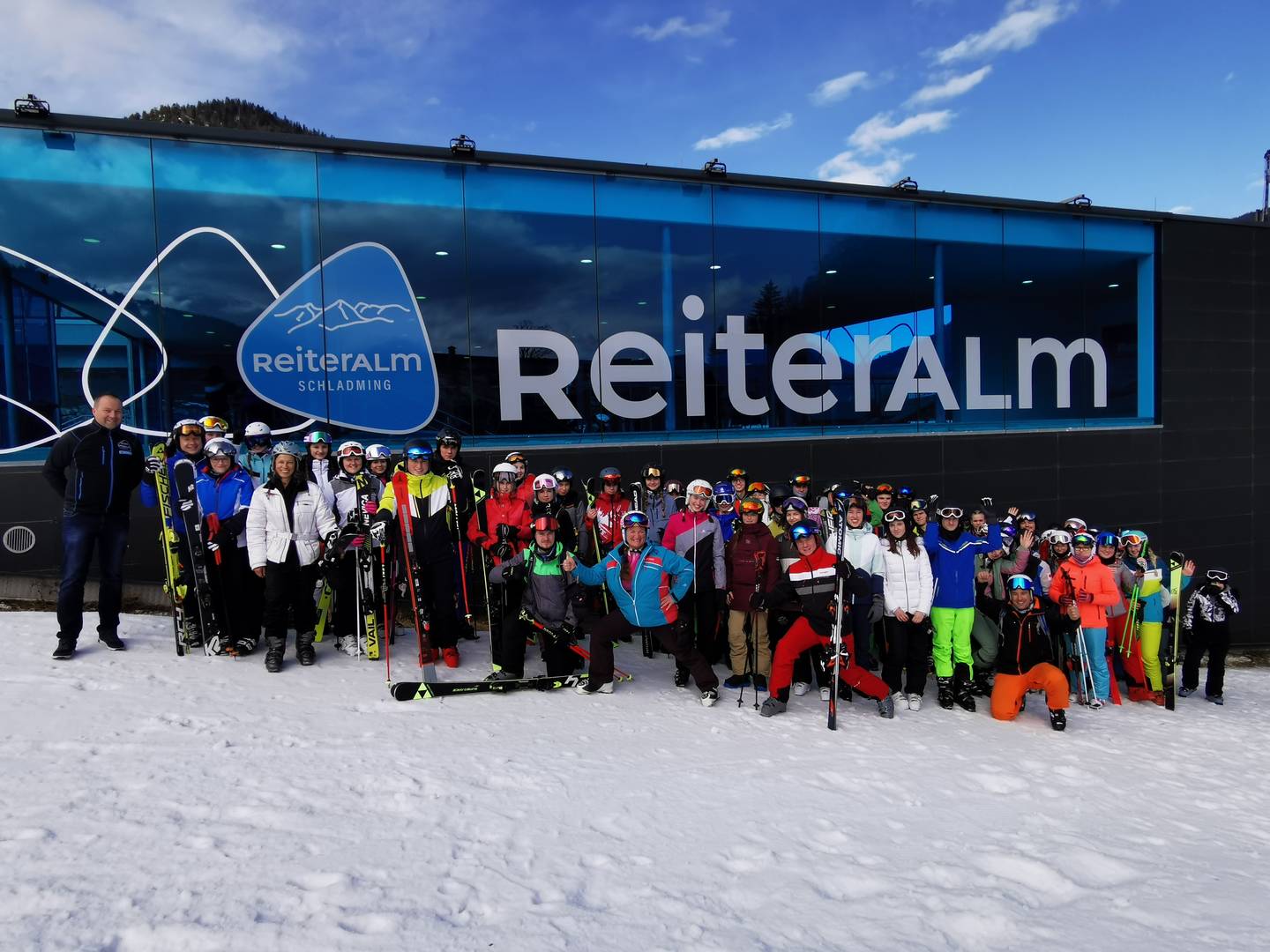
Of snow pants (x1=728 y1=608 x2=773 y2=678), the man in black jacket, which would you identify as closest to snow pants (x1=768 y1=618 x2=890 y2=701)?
snow pants (x1=728 y1=608 x2=773 y2=678)

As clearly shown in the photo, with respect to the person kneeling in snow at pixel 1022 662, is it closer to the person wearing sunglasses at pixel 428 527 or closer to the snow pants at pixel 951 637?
the snow pants at pixel 951 637

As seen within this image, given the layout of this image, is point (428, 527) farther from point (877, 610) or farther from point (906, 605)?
point (906, 605)

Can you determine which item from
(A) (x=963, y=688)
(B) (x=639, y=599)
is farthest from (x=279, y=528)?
(A) (x=963, y=688)

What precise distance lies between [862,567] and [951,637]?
Answer: 1.22 metres

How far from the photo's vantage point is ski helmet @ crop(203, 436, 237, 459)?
571cm

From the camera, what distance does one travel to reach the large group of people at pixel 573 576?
562 centimetres

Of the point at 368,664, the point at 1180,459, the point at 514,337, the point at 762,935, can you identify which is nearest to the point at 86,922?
the point at 762,935

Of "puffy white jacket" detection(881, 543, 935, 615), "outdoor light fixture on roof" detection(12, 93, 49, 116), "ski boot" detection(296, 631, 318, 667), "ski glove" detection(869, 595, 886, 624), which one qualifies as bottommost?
"ski boot" detection(296, 631, 318, 667)

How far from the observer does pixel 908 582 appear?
20.3 feet

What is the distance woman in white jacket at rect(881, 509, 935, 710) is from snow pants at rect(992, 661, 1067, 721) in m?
0.70

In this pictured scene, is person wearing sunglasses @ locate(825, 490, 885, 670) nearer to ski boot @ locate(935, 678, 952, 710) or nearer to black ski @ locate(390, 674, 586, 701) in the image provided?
ski boot @ locate(935, 678, 952, 710)

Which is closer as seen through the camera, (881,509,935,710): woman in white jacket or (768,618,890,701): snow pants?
(768,618,890,701): snow pants

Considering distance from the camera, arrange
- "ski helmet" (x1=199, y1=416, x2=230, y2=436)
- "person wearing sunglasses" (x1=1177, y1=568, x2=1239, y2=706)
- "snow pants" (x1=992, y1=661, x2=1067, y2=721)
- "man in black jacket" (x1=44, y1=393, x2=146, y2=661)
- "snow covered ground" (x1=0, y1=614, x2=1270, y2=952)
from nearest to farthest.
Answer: "snow covered ground" (x1=0, y1=614, x2=1270, y2=952), "man in black jacket" (x1=44, y1=393, x2=146, y2=661), "snow pants" (x1=992, y1=661, x2=1067, y2=721), "ski helmet" (x1=199, y1=416, x2=230, y2=436), "person wearing sunglasses" (x1=1177, y1=568, x2=1239, y2=706)

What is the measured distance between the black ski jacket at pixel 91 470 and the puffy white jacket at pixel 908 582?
272 inches
